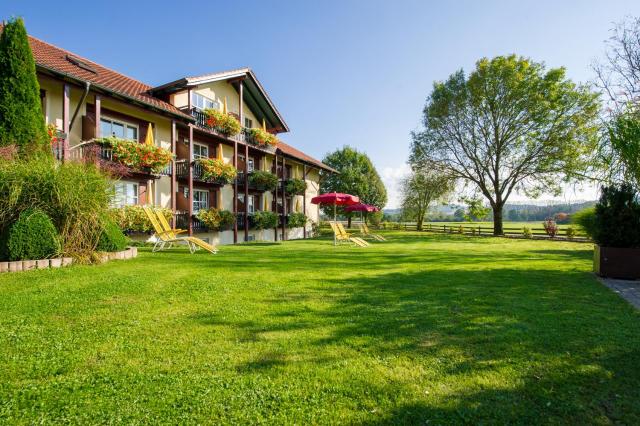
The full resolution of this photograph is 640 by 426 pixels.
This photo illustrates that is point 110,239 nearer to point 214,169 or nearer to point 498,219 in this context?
point 214,169

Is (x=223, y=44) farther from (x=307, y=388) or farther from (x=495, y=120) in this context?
(x=495, y=120)

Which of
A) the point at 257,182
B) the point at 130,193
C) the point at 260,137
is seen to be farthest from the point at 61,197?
the point at 260,137

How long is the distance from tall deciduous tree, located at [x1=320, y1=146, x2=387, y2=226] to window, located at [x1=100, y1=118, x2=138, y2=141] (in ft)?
117

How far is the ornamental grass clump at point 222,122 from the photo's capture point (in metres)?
19.0

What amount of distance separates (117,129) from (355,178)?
3852 cm

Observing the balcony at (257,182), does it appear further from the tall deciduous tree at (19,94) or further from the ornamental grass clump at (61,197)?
the ornamental grass clump at (61,197)

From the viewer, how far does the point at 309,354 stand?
3.21 meters

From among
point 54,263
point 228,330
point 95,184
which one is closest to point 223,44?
point 95,184

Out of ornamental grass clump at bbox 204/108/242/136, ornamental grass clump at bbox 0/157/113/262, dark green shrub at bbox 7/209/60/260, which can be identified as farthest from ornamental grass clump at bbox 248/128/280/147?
dark green shrub at bbox 7/209/60/260

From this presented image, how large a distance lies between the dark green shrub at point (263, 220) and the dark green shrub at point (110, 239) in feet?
43.1

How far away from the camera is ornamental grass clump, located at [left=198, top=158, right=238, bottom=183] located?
18.0 metres

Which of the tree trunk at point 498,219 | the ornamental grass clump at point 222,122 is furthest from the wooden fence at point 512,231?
the ornamental grass clump at point 222,122

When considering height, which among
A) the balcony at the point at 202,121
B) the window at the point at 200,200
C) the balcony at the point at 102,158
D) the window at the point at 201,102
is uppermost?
the window at the point at 201,102

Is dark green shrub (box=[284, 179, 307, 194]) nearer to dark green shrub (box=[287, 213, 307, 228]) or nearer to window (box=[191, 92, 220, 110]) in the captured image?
dark green shrub (box=[287, 213, 307, 228])
